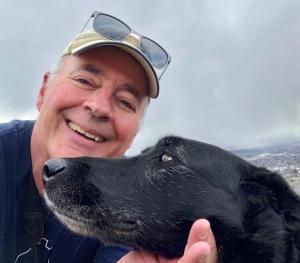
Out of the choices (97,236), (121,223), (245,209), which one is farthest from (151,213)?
(245,209)

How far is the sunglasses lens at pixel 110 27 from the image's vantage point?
16.9ft

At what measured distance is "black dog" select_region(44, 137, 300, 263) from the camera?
4.00 metres

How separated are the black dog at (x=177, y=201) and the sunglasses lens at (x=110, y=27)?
4.59 ft

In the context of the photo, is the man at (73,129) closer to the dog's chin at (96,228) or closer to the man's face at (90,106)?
the man's face at (90,106)

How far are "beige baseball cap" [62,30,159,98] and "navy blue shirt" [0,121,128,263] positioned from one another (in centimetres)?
115

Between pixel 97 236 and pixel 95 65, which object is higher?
pixel 95 65

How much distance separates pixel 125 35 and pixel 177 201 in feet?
6.82

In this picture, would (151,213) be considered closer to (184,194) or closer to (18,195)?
(184,194)

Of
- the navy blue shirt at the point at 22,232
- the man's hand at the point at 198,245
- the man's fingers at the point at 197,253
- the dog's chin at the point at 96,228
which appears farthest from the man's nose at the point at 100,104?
the man's fingers at the point at 197,253

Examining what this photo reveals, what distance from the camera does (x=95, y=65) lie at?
4895mm

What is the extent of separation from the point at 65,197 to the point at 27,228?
1.77 feet

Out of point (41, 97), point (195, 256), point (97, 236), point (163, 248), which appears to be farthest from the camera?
point (41, 97)

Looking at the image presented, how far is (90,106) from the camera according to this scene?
4.69 meters

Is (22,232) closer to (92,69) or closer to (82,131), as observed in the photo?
(82,131)
